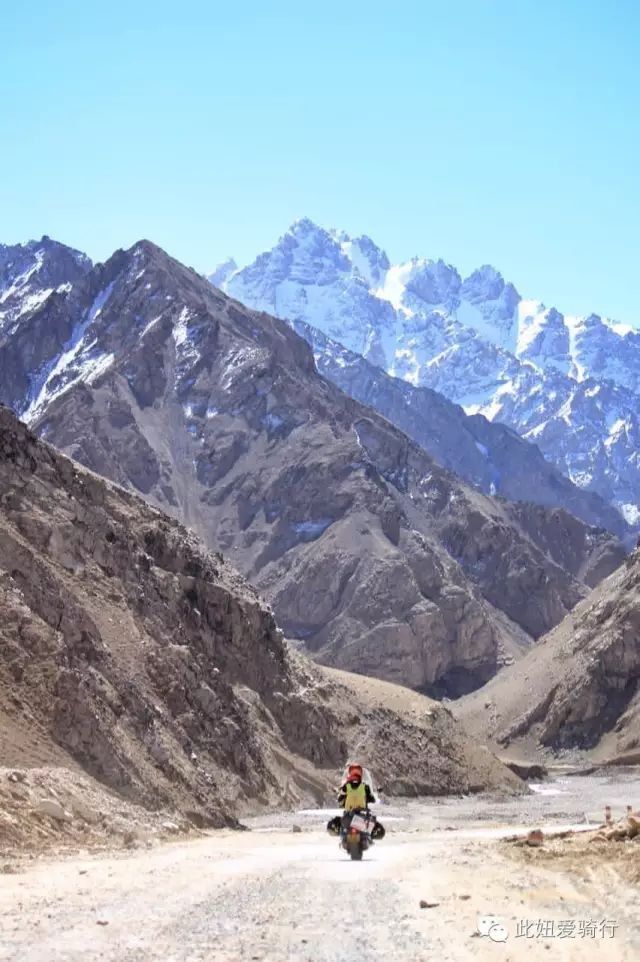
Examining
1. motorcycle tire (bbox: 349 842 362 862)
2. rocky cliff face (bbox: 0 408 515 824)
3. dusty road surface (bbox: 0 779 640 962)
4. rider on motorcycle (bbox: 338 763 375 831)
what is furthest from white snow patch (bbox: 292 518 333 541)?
dusty road surface (bbox: 0 779 640 962)

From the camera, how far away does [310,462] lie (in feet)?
636

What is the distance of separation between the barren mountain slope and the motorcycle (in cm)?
10572

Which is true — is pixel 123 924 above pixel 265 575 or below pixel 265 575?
below

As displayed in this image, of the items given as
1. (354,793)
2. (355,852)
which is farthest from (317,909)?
(354,793)

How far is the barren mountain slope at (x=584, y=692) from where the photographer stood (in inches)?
5133

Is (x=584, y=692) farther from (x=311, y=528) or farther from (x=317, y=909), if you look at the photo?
(x=317, y=909)

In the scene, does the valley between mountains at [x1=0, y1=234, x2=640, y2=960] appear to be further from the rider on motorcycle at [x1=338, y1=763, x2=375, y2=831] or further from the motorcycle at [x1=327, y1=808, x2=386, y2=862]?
the rider on motorcycle at [x1=338, y1=763, x2=375, y2=831]

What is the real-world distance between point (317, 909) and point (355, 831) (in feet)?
24.1

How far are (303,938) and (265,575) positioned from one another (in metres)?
169

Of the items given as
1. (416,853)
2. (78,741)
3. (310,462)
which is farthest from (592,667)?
(416,853)

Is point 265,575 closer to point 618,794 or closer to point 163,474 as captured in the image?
point 163,474

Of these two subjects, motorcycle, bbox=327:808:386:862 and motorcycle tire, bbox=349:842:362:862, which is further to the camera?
motorcycle, bbox=327:808:386:862

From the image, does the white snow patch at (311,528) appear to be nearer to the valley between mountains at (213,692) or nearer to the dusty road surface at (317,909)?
the valley between mountains at (213,692)

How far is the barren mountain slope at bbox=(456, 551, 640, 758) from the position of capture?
130 metres
